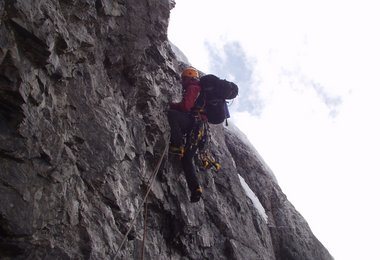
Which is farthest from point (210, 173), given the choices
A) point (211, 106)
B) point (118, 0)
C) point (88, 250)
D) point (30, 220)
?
point (30, 220)

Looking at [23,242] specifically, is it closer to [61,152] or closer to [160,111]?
[61,152]

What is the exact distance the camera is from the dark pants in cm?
823

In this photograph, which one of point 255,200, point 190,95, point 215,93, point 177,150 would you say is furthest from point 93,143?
point 255,200

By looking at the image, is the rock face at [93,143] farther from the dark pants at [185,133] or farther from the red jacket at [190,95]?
the red jacket at [190,95]

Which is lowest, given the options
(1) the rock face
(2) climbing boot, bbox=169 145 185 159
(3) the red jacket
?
(1) the rock face

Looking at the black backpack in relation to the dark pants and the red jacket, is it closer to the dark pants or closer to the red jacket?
the red jacket

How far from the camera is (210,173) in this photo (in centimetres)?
1012

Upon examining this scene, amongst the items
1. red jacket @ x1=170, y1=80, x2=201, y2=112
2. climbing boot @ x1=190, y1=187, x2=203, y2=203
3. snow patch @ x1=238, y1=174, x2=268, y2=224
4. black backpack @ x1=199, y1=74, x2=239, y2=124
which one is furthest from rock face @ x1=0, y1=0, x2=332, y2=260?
snow patch @ x1=238, y1=174, x2=268, y2=224

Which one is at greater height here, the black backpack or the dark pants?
the black backpack

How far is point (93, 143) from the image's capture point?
591cm

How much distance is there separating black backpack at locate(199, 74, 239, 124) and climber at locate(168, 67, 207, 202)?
0.22 meters

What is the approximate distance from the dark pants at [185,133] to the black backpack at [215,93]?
0.62 m

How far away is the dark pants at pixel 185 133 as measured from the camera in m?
8.23

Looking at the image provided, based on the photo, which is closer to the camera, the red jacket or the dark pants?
the dark pants
